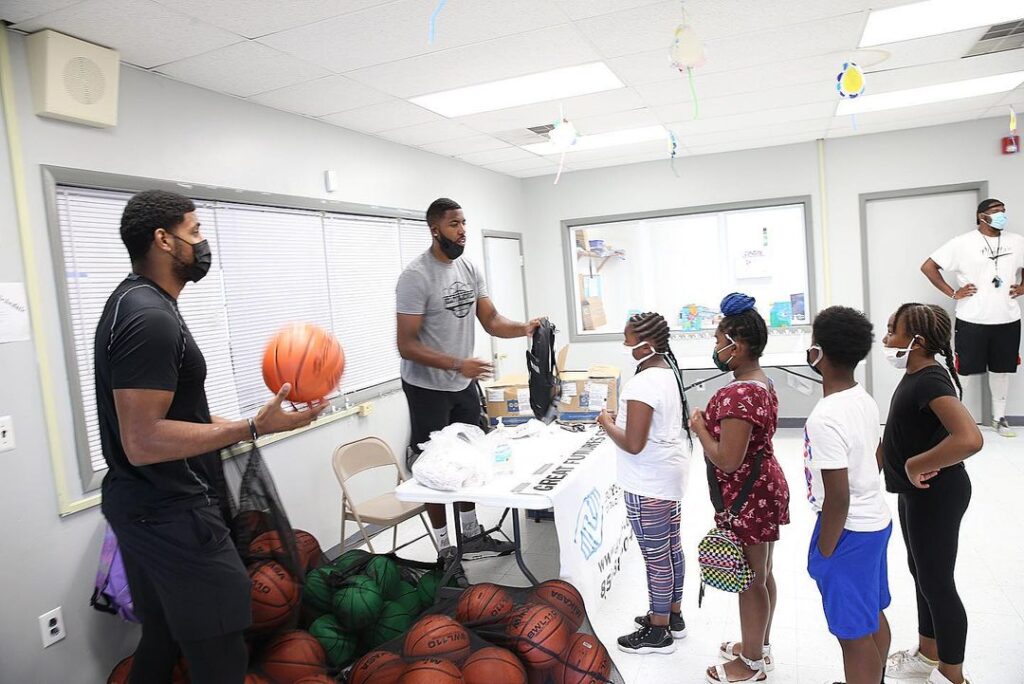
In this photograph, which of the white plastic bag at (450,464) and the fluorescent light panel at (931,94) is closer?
the white plastic bag at (450,464)

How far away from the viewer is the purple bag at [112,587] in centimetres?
260

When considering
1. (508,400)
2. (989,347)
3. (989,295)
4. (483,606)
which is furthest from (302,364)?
(989,347)

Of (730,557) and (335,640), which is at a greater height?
(730,557)

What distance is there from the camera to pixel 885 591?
202 cm

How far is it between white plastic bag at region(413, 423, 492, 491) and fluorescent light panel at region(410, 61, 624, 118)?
2.06 meters

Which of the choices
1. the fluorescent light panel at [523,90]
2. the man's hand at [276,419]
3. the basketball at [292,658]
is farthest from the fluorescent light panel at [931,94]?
the basketball at [292,658]

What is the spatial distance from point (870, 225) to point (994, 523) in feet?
11.1

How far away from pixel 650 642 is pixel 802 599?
90 centimetres

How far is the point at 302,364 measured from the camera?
192 cm

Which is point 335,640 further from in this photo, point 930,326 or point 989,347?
point 989,347

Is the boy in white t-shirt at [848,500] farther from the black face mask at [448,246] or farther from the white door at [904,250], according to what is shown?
the white door at [904,250]

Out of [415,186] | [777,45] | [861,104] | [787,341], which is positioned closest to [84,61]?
[415,186]

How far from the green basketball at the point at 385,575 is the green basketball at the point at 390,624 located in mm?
69

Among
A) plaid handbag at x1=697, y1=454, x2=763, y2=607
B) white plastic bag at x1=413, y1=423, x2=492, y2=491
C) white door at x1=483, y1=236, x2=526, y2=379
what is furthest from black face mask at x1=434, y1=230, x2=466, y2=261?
white door at x1=483, y1=236, x2=526, y2=379
